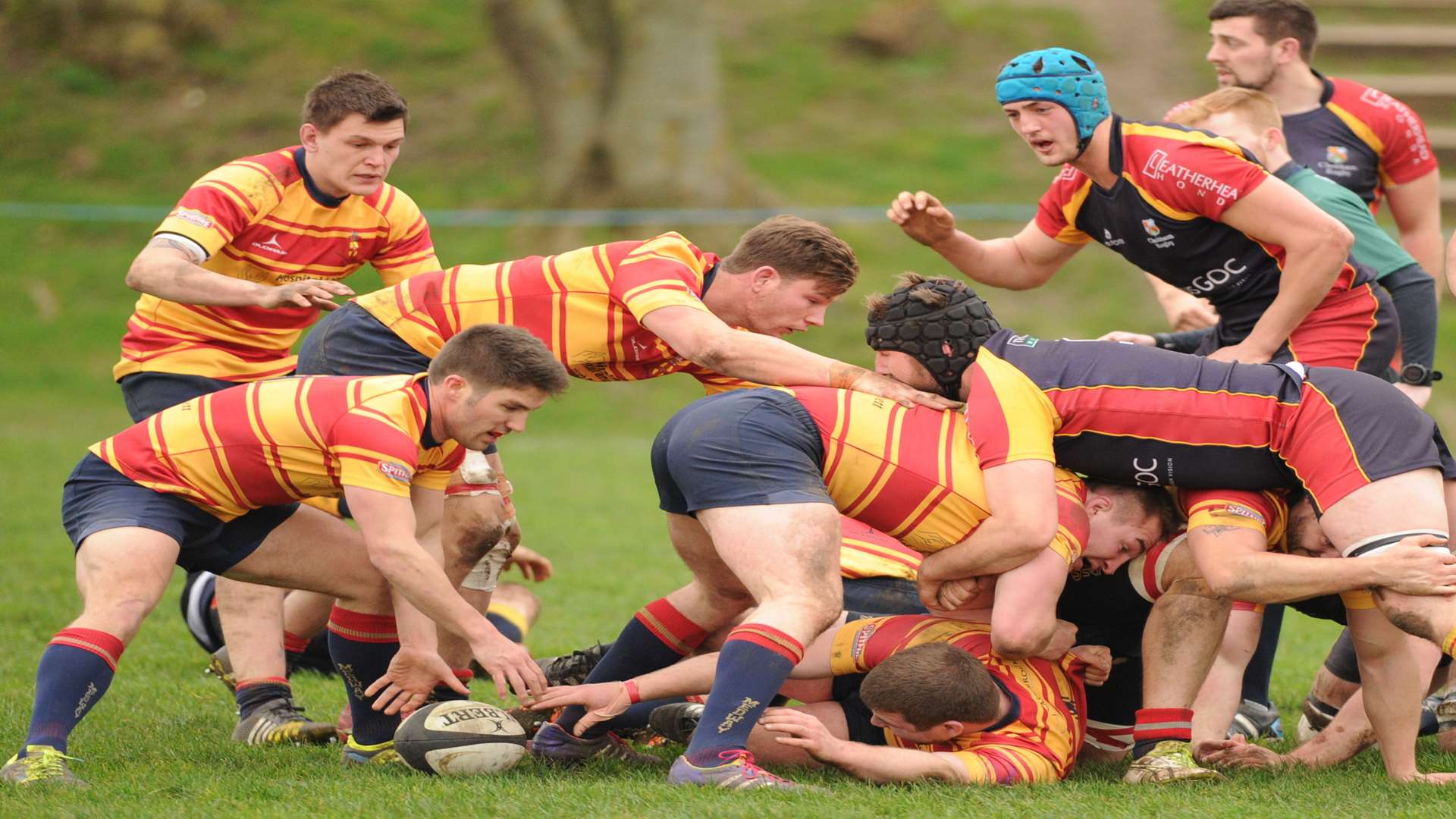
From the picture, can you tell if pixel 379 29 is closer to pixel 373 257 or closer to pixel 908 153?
pixel 908 153

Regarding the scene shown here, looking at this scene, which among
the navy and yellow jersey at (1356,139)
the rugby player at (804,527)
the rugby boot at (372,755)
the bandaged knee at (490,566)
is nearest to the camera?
the rugby player at (804,527)

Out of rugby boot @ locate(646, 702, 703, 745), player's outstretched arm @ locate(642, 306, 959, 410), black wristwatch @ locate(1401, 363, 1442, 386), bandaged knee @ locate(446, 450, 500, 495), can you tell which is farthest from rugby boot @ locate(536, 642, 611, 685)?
black wristwatch @ locate(1401, 363, 1442, 386)

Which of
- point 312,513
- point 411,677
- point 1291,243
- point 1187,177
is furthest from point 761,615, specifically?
point 1291,243

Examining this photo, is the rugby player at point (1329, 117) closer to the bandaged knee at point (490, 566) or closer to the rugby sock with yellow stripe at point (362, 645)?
the bandaged knee at point (490, 566)

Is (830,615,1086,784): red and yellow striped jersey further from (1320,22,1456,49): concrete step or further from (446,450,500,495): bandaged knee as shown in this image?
(1320,22,1456,49): concrete step

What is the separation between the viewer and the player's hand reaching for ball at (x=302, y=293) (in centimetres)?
493

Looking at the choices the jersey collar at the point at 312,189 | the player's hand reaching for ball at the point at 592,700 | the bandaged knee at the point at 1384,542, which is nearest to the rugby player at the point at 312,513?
the player's hand reaching for ball at the point at 592,700

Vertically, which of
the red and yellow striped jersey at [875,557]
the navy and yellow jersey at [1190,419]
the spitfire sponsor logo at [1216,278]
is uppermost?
the spitfire sponsor logo at [1216,278]

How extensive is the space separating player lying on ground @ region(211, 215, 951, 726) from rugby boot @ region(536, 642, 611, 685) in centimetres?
Result: 33

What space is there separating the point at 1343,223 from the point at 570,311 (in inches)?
116

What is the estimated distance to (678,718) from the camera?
498 centimetres

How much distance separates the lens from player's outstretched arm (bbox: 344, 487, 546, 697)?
4410 millimetres

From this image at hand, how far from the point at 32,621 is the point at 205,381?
5.90ft

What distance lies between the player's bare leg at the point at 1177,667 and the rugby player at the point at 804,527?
0.97 ft
